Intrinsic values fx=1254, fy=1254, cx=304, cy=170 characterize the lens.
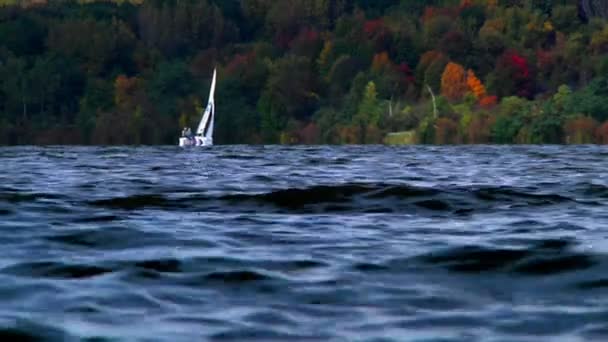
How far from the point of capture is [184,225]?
1082cm

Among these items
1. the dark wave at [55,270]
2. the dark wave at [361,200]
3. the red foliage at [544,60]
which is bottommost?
the red foliage at [544,60]

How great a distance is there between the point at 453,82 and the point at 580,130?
94.5ft

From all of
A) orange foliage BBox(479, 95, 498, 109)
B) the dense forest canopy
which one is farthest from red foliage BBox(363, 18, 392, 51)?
orange foliage BBox(479, 95, 498, 109)

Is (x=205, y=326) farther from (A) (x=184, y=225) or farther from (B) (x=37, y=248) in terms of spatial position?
(A) (x=184, y=225)

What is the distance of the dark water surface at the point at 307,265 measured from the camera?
19.9ft

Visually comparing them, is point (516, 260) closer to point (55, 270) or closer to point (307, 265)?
point (307, 265)

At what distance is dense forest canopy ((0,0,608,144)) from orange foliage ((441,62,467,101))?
0.47 ft

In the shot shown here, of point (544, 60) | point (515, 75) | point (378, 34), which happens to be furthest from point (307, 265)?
point (378, 34)

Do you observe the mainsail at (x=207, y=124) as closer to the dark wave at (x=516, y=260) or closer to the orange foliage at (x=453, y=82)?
the orange foliage at (x=453, y=82)

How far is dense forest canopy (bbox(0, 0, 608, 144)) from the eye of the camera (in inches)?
3469

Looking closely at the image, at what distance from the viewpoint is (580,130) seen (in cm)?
7606

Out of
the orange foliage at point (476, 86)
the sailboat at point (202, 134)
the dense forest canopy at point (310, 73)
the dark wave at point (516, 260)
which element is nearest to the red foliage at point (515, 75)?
the dense forest canopy at point (310, 73)

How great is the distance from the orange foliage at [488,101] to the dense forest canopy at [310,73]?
0.16 metres

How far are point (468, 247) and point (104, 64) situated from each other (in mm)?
111645
